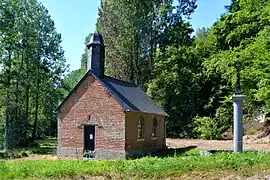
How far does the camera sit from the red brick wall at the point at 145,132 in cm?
2423

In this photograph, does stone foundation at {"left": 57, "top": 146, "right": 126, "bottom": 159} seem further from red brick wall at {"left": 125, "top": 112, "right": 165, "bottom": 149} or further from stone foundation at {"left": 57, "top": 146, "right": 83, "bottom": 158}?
red brick wall at {"left": 125, "top": 112, "right": 165, "bottom": 149}

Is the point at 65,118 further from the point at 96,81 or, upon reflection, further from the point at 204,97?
the point at 204,97

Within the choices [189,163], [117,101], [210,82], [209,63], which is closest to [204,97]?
[210,82]

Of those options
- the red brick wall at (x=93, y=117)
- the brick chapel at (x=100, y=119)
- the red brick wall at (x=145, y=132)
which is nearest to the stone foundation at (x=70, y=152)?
the brick chapel at (x=100, y=119)

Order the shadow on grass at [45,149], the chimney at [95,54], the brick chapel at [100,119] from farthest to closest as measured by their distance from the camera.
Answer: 1. the shadow on grass at [45,149]
2. the chimney at [95,54]
3. the brick chapel at [100,119]

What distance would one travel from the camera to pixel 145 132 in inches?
1059

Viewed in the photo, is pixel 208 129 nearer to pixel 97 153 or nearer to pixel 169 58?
pixel 169 58

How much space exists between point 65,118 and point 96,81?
3526 mm

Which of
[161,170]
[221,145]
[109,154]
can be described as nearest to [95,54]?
[109,154]

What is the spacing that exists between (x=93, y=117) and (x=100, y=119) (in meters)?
0.58

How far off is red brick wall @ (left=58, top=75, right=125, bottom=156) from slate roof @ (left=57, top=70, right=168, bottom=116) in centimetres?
27

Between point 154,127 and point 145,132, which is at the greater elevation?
point 154,127

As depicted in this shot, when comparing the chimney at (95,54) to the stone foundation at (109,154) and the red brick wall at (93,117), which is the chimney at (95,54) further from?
the stone foundation at (109,154)

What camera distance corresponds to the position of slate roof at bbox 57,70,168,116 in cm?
2419
